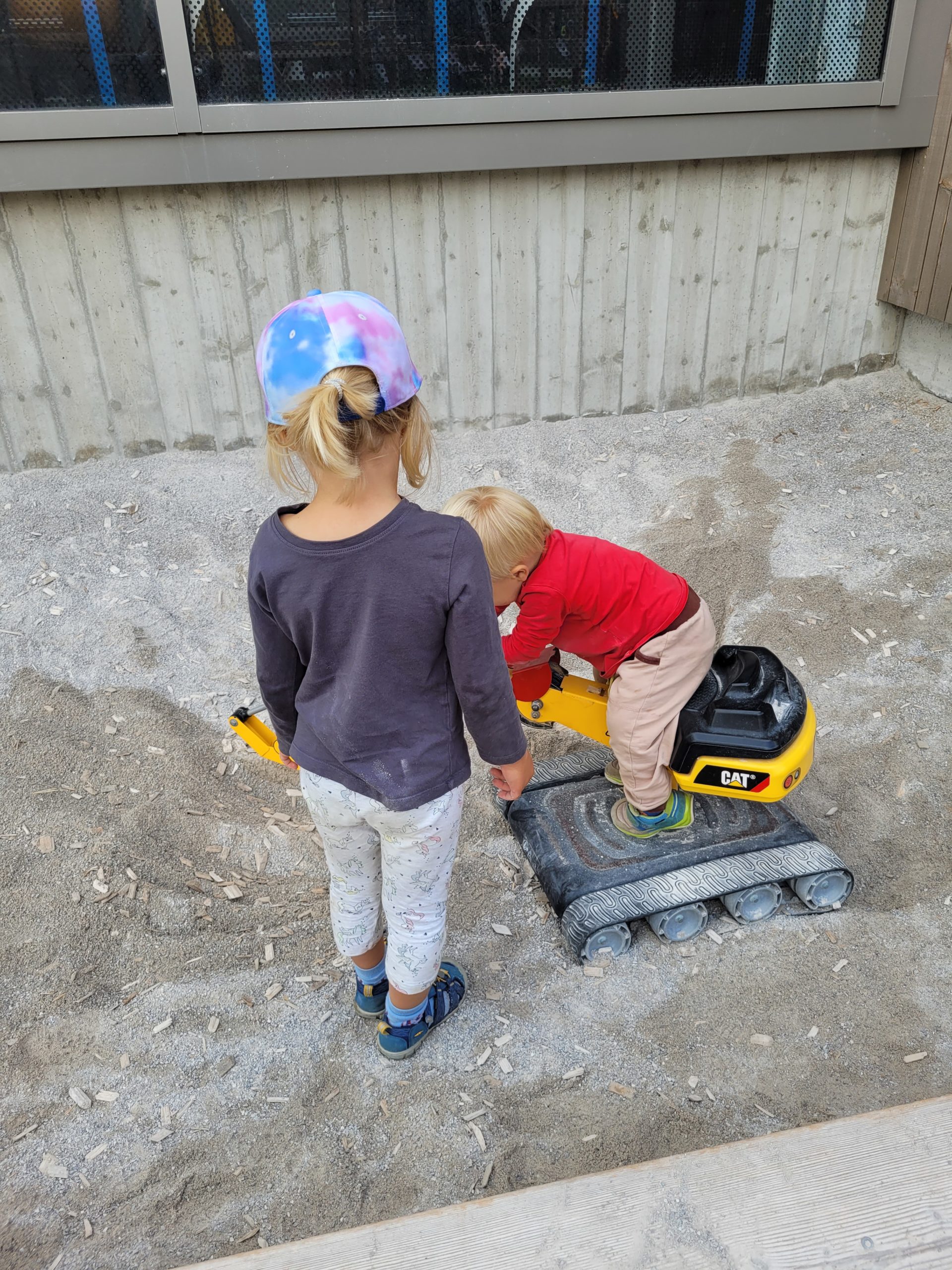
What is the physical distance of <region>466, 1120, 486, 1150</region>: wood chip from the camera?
76.7 inches

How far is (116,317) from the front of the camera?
13.0 feet

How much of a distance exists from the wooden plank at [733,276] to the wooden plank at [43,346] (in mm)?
2847

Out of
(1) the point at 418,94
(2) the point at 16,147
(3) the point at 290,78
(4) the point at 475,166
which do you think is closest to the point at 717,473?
(4) the point at 475,166

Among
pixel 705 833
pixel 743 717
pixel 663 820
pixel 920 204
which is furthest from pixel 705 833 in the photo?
pixel 920 204

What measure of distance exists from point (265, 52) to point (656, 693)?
2982 mm

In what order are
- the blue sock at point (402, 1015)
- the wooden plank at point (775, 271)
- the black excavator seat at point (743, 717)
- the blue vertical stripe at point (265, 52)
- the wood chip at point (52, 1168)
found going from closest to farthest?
1. the wood chip at point (52, 1168)
2. the blue sock at point (402, 1015)
3. the black excavator seat at point (743, 717)
4. the blue vertical stripe at point (265, 52)
5. the wooden plank at point (775, 271)

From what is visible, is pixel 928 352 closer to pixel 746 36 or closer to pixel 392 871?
pixel 746 36

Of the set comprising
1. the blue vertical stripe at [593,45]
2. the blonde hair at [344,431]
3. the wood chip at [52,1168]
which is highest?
the blue vertical stripe at [593,45]

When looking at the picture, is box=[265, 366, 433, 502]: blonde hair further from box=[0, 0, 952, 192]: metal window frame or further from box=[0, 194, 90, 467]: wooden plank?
box=[0, 194, 90, 467]: wooden plank

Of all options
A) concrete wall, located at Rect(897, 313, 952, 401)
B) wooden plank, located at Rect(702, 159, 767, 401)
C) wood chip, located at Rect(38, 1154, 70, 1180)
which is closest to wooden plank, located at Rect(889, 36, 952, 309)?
concrete wall, located at Rect(897, 313, 952, 401)

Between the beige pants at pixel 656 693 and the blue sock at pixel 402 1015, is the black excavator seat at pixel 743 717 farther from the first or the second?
the blue sock at pixel 402 1015

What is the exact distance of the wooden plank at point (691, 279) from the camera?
166 inches

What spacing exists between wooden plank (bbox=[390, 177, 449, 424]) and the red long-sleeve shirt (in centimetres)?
191

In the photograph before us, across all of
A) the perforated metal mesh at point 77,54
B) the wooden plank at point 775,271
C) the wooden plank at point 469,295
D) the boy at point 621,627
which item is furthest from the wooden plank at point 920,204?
the perforated metal mesh at point 77,54
